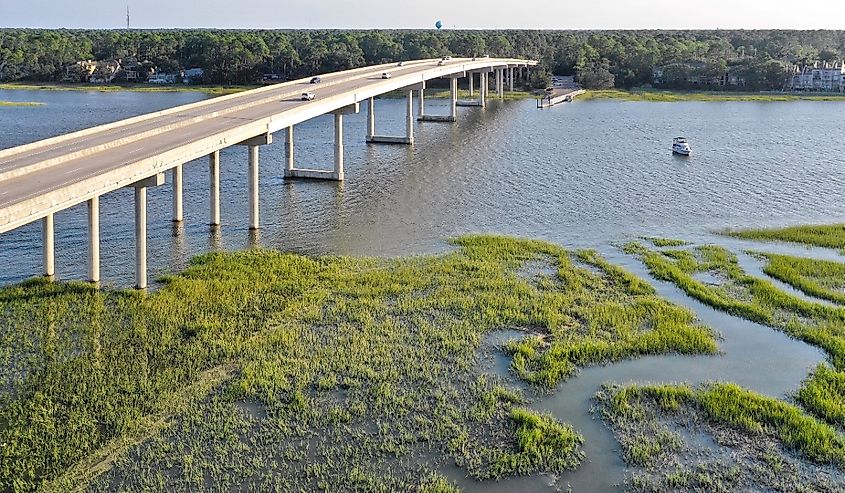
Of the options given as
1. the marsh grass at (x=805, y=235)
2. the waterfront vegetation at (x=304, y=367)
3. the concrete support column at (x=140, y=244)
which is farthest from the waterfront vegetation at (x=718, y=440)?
the marsh grass at (x=805, y=235)

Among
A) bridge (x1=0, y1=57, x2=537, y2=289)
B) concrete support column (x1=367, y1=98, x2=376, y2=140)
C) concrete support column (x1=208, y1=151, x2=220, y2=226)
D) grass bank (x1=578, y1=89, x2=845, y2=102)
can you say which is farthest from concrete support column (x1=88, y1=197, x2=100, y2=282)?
grass bank (x1=578, y1=89, x2=845, y2=102)

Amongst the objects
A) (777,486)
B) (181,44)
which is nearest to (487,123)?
(777,486)

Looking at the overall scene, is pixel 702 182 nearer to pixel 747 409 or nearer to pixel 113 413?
pixel 747 409

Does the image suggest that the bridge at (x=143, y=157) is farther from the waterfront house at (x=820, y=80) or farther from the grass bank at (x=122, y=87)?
the waterfront house at (x=820, y=80)

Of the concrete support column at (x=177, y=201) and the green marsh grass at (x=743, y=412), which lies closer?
the green marsh grass at (x=743, y=412)

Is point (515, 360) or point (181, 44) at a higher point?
point (181, 44)
